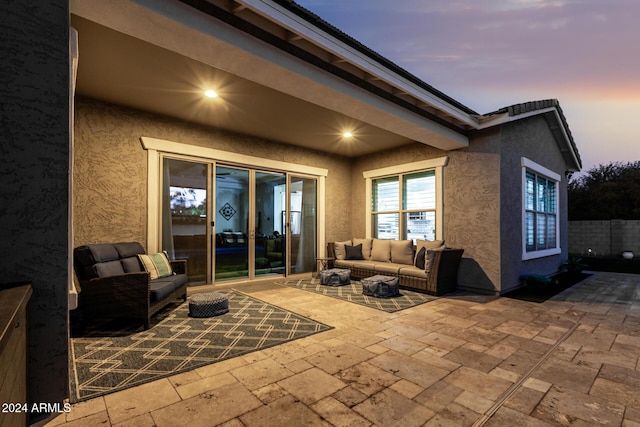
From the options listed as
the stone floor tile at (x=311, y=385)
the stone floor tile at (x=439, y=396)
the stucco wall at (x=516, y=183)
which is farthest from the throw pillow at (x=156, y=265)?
the stucco wall at (x=516, y=183)

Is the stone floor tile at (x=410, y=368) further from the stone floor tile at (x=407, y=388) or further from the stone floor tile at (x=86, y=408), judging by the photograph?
the stone floor tile at (x=86, y=408)

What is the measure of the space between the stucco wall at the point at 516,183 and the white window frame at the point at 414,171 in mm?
1033

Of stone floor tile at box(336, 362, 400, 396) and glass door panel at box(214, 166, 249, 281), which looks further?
glass door panel at box(214, 166, 249, 281)

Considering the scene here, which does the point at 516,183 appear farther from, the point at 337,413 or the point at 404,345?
the point at 337,413

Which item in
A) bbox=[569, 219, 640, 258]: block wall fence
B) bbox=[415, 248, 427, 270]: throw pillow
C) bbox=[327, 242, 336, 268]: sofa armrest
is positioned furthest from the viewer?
bbox=[569, 219, 640, 258]: block wall fence

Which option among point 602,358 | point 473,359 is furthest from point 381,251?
point 602,358

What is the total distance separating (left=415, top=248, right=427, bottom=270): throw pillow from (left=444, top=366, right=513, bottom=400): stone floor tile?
9.97 feet

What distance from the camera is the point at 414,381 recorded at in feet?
6.81

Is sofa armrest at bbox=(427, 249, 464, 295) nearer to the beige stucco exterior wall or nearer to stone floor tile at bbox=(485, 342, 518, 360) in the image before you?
stone floor tile at bbox=(485, 342, 518, 360)

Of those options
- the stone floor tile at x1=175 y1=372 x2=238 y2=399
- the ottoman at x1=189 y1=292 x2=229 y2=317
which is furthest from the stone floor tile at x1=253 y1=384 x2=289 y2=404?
the ottoman at x1=189 y1=292 x2=229 y2=317

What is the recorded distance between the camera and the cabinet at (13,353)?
0.92m

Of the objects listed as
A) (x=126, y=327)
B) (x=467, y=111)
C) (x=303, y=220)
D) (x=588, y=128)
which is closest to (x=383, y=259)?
(x=303, y=220)

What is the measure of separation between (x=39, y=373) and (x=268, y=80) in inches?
111

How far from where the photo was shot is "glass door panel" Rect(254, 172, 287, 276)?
603 cm
